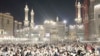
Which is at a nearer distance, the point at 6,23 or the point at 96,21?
the point at 96,21

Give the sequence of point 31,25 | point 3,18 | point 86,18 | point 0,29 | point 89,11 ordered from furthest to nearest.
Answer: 1. point 3,18
2. point 0,29
3. point 31,25
4. point 89,11
5. point 86,18

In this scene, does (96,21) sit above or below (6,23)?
below

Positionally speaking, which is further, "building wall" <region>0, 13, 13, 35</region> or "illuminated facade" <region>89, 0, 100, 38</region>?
"building wall" <region>0, 13, 13, 35</region>

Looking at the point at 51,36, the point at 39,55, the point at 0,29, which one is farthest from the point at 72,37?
the point at 39,55

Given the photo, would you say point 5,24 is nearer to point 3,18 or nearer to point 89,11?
point 3,18

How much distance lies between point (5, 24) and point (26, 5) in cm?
2033

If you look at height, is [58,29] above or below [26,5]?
below

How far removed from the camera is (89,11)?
80.6 m

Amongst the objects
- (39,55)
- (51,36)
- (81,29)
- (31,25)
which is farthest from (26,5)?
(39,55)

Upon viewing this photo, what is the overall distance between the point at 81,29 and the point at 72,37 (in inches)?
606

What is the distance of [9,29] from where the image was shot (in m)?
108

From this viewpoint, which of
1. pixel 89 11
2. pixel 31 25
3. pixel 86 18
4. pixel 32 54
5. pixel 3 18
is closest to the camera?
pixel 32 54

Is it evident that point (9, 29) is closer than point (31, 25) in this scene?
No

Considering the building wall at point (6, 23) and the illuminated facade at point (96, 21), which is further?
the building wall at point (6, 23)
